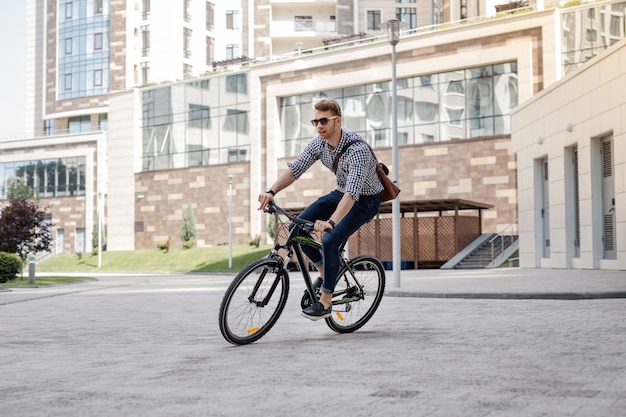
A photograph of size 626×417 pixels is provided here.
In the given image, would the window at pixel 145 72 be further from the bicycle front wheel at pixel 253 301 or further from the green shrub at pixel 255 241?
the bicycle front wheel at pixel 253 301

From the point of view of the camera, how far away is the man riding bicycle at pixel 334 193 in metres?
6.93

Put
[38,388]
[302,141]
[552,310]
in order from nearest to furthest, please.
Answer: [38,388] < [552,310] < [302,141]

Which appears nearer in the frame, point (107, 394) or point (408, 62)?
point (107, 394)

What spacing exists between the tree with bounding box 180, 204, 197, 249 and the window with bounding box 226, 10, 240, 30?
24425 mm

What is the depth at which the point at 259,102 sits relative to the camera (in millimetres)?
52531

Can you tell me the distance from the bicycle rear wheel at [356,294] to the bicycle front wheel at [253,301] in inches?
24.3

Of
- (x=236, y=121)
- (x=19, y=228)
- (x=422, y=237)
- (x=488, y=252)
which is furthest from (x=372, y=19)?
(x=19, y=228)

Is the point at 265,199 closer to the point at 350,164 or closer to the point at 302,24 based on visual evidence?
the point at 350,164

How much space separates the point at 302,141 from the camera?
166 feet

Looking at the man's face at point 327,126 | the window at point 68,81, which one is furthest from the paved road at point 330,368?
the window at point 68,81

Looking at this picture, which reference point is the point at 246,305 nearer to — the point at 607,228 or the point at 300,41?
the point at 607,228

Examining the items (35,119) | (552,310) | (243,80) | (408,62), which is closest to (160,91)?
(243,80)

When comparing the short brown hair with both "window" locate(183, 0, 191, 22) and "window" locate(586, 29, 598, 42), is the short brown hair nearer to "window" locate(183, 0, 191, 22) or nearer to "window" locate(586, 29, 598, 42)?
"window" locate(586, 29, 598, 42)

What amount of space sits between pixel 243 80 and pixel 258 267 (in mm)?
47943
